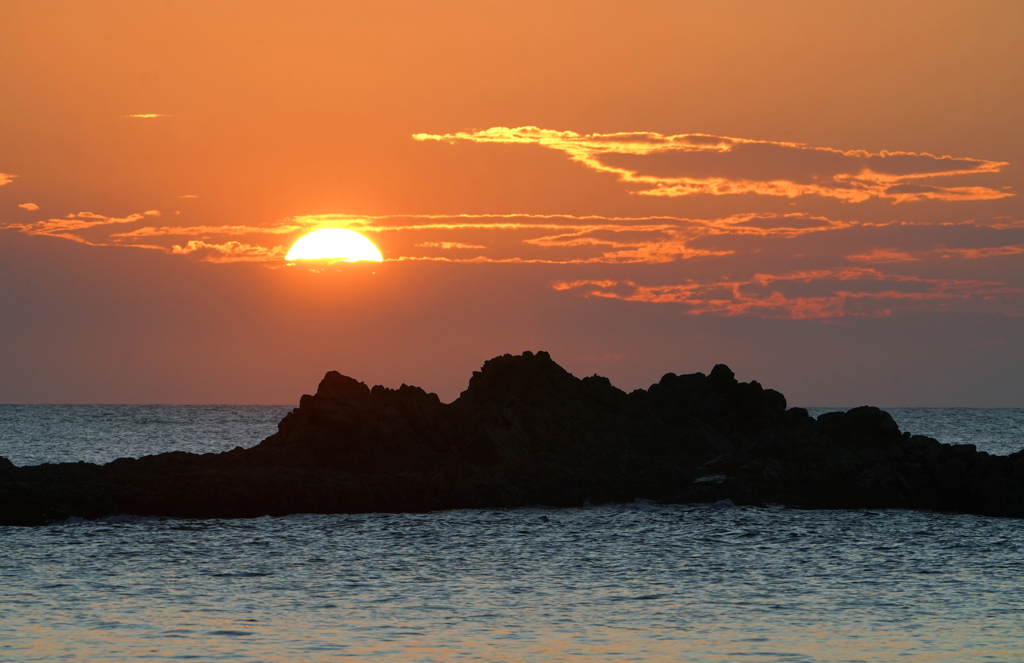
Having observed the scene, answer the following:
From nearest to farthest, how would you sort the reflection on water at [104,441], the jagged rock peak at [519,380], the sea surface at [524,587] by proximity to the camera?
the sea surface at [524,587] → the jagged rock peak at [519,380] → the reflection on water at [104,441]

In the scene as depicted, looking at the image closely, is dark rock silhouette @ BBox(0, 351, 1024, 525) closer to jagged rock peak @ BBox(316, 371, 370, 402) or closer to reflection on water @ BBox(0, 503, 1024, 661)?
jagged rock peak @ BBox(316, 371, 370, 402)

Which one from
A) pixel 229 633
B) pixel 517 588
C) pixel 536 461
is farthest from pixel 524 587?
pixel 536 461

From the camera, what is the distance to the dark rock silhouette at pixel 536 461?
45750 millimetres

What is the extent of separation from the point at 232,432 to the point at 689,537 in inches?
4874

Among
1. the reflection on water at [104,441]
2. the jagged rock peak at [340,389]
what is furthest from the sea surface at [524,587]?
the reflection on water at [104,441]

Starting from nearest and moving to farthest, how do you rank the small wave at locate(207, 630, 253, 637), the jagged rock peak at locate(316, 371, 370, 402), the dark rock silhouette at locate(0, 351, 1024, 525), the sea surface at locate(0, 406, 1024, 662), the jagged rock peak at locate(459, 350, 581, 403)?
the sea surface at locate(0, 406, 1024, 662)
the small wave at locate(207, 630, 253, 637)
the dark rock silhouette at locate(0, 351, 1024, 525)
the jagged rock peak at locate(316, 371, 370, 402)
the jagged rock peak at locate(459, 350, 581, 403)

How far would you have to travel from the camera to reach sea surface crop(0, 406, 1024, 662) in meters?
22.2

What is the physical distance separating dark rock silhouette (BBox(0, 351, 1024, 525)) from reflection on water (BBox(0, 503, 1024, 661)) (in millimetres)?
2378

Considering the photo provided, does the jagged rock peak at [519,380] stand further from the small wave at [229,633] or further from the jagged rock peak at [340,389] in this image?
the small wave at [229,633]

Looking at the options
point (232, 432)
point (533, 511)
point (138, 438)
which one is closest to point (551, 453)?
point (533, 511)

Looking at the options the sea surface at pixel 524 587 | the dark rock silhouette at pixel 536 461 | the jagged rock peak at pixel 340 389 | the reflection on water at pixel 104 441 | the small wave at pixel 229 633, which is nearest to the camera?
the sea surface at pixel 524 587

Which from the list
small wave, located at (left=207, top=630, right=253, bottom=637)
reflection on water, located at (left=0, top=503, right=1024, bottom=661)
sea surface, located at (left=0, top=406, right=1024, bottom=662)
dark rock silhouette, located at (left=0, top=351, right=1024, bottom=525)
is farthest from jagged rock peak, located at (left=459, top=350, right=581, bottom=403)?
small wave, located at (left=207, top=630, right=253, bottom=637)

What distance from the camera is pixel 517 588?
96.5 feet

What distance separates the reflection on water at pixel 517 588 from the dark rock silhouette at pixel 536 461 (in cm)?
238
